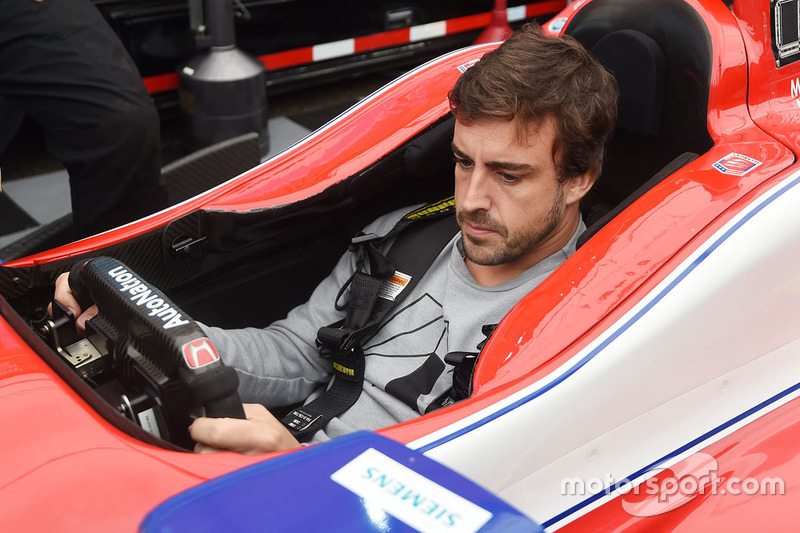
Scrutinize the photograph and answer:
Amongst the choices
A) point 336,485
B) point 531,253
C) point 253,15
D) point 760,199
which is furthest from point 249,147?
point 336,485

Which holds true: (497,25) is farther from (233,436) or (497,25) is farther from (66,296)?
(233,436)

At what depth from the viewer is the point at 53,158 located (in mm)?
3260

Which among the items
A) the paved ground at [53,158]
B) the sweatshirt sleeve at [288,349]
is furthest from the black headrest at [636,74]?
the paved ground at [53,158]

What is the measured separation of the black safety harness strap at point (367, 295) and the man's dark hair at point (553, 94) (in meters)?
0.26

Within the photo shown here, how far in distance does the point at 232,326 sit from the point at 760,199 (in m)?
1.00

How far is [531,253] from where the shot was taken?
1438 millimetres

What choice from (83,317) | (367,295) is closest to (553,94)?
(367,295)

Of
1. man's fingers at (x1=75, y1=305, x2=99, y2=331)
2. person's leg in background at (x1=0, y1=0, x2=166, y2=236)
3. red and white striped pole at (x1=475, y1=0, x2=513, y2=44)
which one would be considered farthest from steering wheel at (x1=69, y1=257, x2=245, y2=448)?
red and white striped pole at (x1=475, y1=0, x2=513, y2=44)

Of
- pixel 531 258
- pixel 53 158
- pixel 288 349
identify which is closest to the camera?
pixel 531 258

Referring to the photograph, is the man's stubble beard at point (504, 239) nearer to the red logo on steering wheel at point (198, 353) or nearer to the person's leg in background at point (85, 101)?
the red logo on steering wheel at point (198, 353)

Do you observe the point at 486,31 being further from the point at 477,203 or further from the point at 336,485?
the point at 336,485

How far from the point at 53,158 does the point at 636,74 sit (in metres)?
2.48

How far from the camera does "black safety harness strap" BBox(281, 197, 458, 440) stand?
146 cm

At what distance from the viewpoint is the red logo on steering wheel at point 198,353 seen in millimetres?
1035
